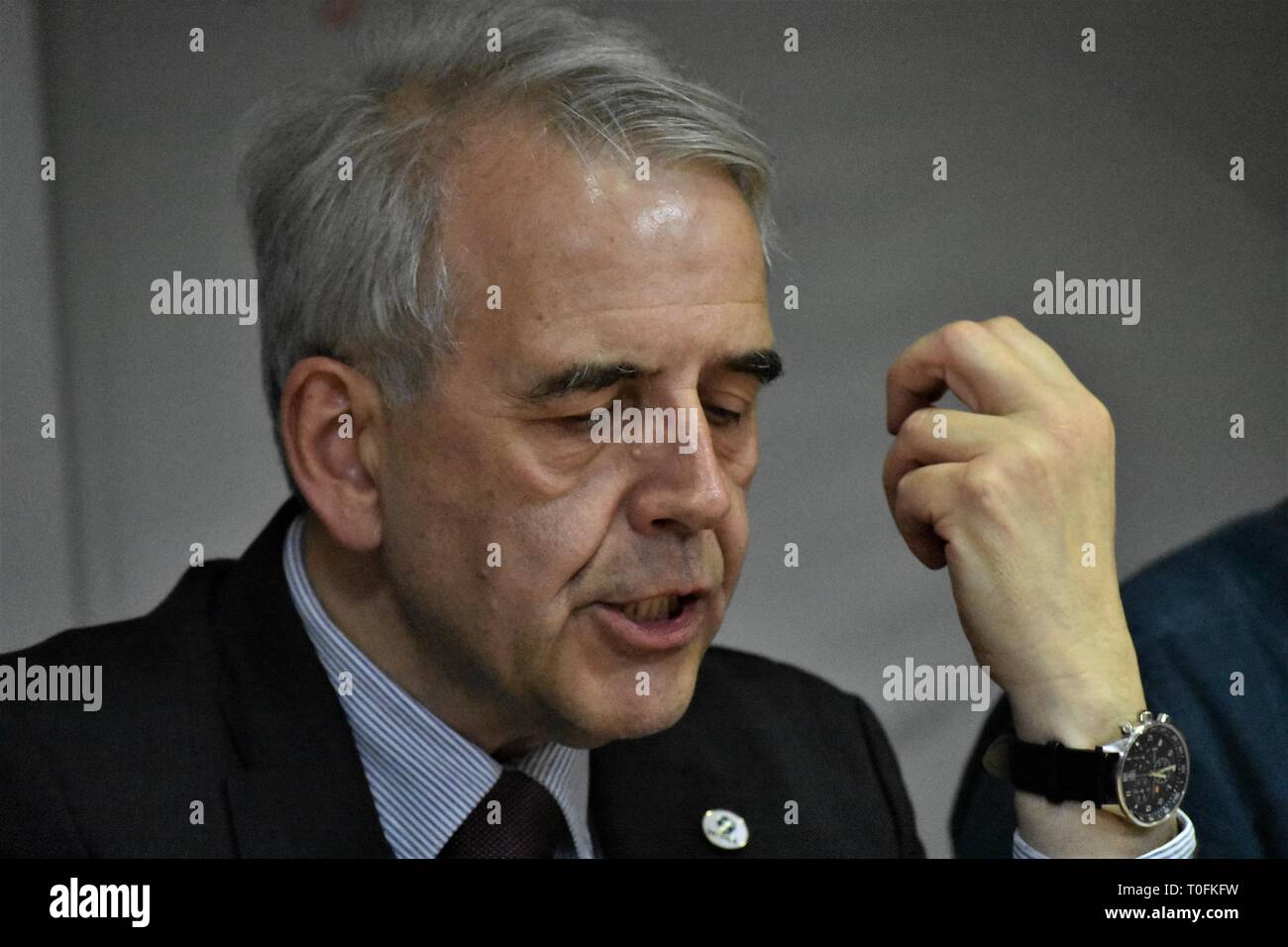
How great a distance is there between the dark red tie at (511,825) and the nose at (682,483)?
0.34m

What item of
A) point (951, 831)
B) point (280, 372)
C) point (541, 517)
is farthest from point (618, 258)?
point (951, 831)

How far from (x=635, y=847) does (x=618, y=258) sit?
69 cm

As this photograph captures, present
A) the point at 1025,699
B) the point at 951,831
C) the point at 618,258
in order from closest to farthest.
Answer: the point at 618,258
the point at 1025,699
the point at 951,831

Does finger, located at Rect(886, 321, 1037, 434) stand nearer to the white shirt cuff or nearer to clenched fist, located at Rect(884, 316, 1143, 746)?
clenched fist, located at Rect(884, 316, 1143, 746)

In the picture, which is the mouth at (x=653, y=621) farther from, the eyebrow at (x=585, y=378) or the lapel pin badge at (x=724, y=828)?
the lapel pin badge at (x=724, y=828)

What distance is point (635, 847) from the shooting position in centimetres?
177

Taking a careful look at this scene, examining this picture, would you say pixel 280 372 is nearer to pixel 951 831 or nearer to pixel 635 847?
pixel 635 847

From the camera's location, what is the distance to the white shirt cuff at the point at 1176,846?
64.7 inches

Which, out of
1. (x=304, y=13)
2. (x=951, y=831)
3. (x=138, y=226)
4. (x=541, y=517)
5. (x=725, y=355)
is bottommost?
(x=951, y=831)

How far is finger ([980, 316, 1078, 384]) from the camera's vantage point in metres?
1.65

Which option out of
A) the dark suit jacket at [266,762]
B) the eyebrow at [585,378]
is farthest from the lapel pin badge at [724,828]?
the eyebrow at [585,378]

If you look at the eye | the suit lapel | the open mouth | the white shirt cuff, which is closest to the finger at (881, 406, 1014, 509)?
the eye

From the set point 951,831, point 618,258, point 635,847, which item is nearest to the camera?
point 618,258

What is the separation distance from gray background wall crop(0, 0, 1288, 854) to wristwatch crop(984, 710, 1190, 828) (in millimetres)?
386
